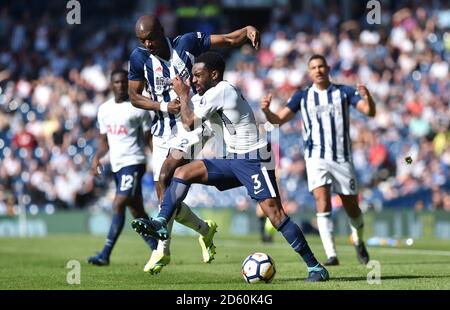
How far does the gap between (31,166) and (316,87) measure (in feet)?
57.0

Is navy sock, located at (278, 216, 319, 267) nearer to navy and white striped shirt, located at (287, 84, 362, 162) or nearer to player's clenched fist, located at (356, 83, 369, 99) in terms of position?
player's clenched fist, located at (356, 83, 369, 99)

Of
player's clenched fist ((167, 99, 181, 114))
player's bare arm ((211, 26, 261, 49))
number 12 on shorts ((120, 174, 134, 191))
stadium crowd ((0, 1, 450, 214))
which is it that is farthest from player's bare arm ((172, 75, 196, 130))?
stadium crowd ((0, 1, 450, 214))

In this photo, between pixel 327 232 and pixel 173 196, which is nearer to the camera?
pixel 173 196

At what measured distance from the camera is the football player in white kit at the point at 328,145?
14.2 meters

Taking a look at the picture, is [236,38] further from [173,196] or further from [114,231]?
[114,231]

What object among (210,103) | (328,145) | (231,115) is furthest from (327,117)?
(210,103)

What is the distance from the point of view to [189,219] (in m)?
12.5

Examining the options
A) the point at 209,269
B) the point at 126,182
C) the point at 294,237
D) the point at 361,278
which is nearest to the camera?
the point at 294,237

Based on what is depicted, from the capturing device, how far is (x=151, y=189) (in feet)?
92.1

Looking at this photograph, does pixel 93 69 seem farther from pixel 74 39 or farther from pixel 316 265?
pixel 316 265

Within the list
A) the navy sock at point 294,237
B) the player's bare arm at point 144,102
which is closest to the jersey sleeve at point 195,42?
the player's bare arm at point 144,102

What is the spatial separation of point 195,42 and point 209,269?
3119 millimetres

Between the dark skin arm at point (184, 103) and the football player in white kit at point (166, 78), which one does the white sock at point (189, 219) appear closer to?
the football player in white kit at point (166, 78)

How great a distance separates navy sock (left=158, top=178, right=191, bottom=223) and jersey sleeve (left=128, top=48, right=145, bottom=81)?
1595 millimetres
